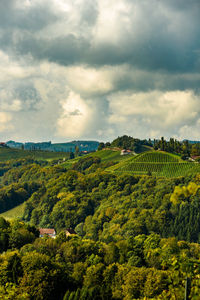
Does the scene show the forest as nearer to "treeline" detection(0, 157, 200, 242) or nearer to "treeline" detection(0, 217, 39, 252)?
"treeline" detection(0, 217, 39, 252)

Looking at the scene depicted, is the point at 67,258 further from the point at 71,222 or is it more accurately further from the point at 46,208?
the point at 46,208

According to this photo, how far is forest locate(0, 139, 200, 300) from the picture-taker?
1816 inches

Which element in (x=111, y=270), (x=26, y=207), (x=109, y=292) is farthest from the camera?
(x=26, y=207)

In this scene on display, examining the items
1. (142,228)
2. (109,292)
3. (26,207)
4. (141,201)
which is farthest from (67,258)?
(26,207)

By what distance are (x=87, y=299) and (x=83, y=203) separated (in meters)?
130

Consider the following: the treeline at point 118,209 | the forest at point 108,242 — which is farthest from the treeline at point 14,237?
the treeline at point 118,209

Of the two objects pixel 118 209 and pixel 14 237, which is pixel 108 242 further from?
pixel 14 237

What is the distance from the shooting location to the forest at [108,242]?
46.1 meters

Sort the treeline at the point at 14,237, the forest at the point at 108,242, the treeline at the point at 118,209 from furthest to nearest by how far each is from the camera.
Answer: the treeline at the point at 118,209 < the treeline at the point at 14,237 < the forest at the point at 108,242

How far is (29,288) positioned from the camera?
51562 millimetres

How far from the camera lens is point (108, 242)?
408ft

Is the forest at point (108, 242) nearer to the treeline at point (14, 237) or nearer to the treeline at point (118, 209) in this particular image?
the treeline at point (14, 237)

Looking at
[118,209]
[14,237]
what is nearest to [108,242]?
[118,209]

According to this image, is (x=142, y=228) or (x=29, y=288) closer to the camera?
(x=29, y=288)
